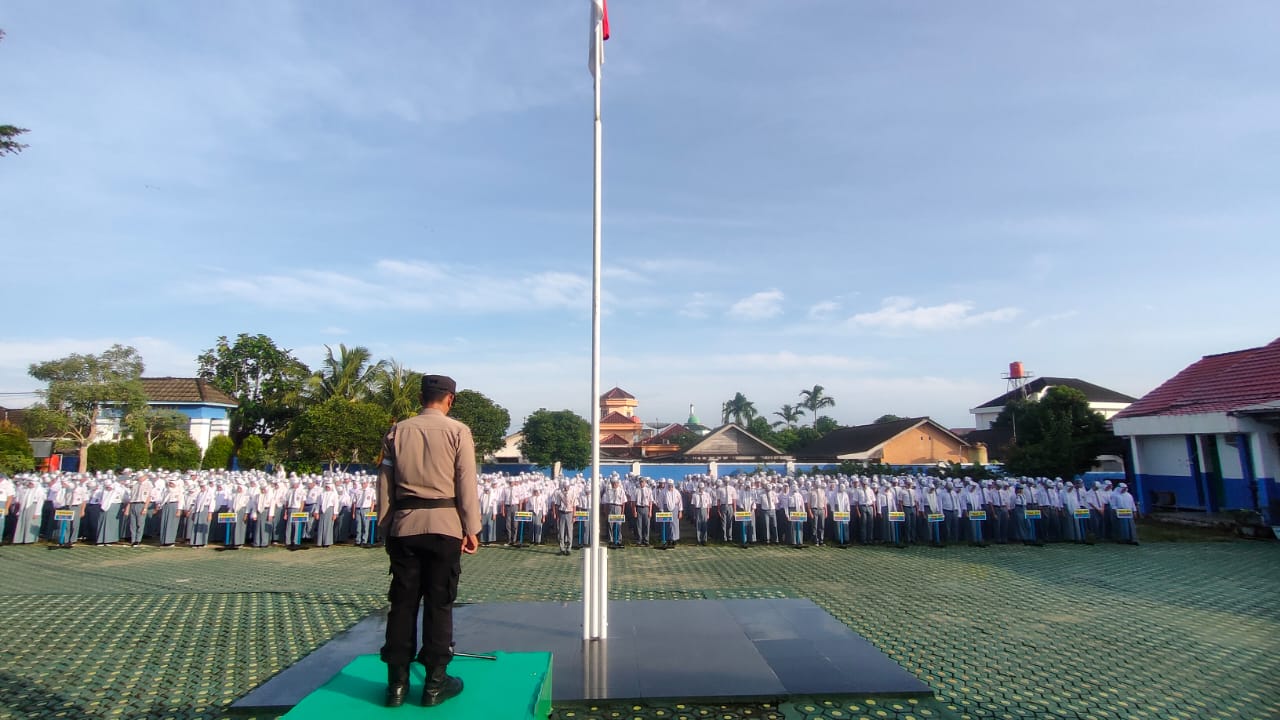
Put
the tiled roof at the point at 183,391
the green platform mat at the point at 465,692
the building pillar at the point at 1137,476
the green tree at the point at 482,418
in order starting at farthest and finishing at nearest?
the green tree at the point at 482,418, the tiled roof at the point at 183,391, the building pillar at the point at 1137,476, the green platform mat at the point at 465,692

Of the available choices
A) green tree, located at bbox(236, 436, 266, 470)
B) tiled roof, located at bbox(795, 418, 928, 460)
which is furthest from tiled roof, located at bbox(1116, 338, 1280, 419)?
green tree, located at bbox(236, 436, 266, 470)

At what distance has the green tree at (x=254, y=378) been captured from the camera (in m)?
30.8

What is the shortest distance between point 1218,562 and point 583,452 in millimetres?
26815

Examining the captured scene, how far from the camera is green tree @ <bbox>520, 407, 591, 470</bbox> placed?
33781mm

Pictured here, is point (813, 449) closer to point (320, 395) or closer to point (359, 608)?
point (320, 395)

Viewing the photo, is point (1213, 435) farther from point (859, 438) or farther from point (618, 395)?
point (618, 395)

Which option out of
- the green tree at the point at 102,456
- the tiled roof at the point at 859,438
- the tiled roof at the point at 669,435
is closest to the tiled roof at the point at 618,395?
the tiled roof at the point at 669,435

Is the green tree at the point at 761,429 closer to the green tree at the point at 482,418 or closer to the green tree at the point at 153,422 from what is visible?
the green tree at the point at 482,418

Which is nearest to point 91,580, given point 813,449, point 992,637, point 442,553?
point 442,553

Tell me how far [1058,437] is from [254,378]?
3701 cm

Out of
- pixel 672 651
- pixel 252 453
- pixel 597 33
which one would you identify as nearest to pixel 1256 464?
pixel 672 651

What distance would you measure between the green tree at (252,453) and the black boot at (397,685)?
86.6ft

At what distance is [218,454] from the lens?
25.7 m

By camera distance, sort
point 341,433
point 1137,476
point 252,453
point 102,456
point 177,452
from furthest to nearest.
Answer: point 252,453
point 177,452
point 102,456
point 341,433
point 1137,476
